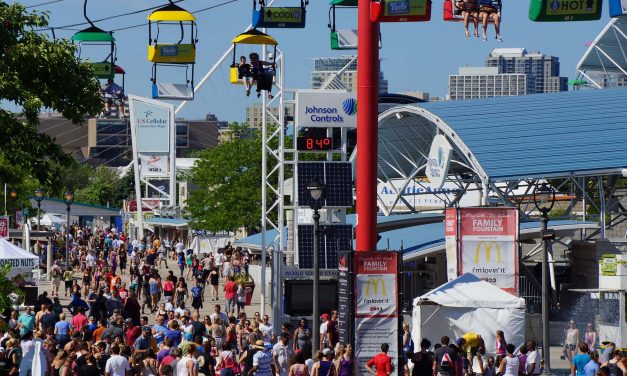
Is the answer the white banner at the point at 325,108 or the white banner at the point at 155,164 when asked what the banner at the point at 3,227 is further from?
the white banner at the point at 155,164

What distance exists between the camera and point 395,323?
998 inches

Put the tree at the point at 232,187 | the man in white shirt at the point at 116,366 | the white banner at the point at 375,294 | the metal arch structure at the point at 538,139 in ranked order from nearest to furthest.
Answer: the man in white shirt at the point at 116,366 → the white banner at the point at 375,294 → the metal arch structure at the point at 538,139 → the tree at the point at 232,187

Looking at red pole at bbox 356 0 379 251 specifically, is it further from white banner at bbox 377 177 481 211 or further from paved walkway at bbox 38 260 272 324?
white banner at bbox 377 177 481 211

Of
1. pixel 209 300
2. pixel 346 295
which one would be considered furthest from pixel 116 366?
pixel 209 300

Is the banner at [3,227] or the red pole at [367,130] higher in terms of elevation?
the red pole at [367,130]

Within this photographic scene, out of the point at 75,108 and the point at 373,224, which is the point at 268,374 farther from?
the point at 373,224

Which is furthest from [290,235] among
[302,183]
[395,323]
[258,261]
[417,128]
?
[258,261]

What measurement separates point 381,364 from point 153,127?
79.6m

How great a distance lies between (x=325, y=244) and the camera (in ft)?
121

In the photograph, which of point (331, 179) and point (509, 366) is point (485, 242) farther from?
point (509, 366)

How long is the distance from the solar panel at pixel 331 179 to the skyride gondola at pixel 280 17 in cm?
660

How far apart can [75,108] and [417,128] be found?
3745cm

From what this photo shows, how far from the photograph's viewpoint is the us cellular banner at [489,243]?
103 ft

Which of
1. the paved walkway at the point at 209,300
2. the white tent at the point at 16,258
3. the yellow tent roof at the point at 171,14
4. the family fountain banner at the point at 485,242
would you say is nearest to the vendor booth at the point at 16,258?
the white tent at the point at 16,258
